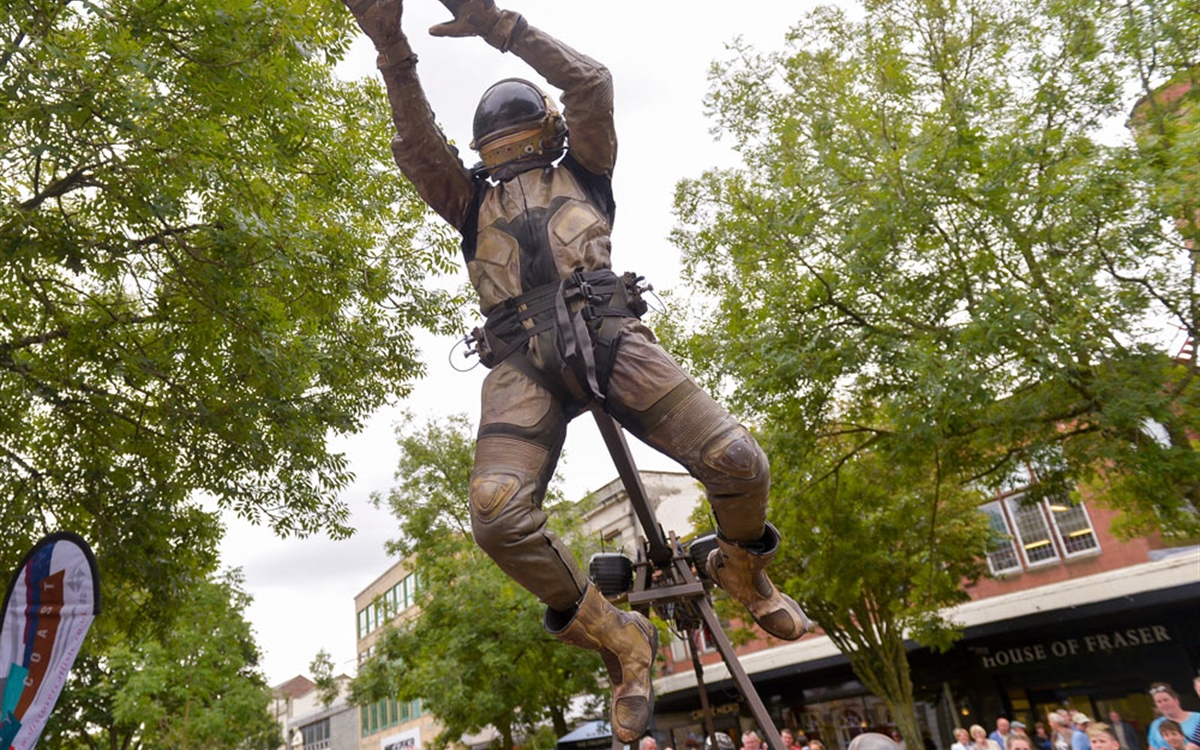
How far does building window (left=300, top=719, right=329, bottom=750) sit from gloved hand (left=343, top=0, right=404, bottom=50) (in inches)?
2541

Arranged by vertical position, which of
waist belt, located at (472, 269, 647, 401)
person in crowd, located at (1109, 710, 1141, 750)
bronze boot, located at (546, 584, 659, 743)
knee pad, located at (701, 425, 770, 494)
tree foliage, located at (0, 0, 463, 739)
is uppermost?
tree foliage, located at (0, 0, 463, 739)

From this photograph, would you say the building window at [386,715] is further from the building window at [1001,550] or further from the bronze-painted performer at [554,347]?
the bronze-painted performer at [554,347]

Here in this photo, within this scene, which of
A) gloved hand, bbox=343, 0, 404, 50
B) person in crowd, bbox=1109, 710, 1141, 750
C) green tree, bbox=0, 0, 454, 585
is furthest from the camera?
person in crowd, bbox=1109, 710, 1141, 750

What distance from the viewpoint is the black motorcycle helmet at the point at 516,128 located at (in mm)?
2898

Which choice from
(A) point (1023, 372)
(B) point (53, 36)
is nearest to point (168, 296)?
(B) point (53, 36)

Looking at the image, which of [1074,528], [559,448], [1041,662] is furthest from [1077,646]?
[559,448]

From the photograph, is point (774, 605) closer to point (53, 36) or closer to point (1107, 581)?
point (53, 36)

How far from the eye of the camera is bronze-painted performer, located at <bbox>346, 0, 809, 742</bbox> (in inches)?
95.1

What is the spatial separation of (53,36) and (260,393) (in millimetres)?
3332

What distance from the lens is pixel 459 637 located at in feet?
58.5

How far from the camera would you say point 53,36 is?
576 cm

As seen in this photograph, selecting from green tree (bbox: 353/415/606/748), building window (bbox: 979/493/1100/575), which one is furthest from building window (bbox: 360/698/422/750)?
building window (bbox: 979/493/1100/575)

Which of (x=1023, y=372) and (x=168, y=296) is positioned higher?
(x=168, y=296)

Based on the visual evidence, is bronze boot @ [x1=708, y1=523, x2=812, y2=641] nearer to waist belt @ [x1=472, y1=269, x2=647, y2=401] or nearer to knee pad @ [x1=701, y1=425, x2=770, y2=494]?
knee pad @ [x1=701, y1=425, x2=770, y2=494]
